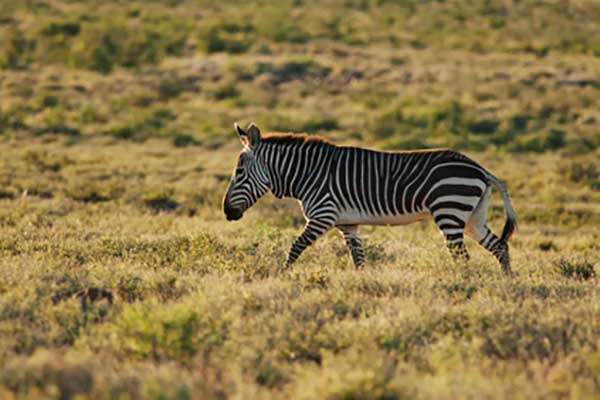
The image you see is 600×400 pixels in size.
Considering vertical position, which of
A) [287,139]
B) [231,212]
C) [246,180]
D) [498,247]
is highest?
[287,139]

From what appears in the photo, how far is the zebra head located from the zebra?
0.01m

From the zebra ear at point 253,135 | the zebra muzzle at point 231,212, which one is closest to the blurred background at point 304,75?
the zebra ear at point 253,135

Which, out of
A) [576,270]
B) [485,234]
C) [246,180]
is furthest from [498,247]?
[246,180]

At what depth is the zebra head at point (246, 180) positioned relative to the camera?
28.6 ft

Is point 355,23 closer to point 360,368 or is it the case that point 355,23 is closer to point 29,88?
point 29,88

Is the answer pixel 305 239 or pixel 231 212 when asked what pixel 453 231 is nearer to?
pixel 305 239

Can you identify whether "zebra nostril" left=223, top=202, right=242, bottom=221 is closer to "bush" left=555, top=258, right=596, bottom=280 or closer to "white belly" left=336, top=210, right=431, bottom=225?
"white belly" left=336, top=210, right=431, bottom=225

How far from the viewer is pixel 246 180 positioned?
28.7 feet

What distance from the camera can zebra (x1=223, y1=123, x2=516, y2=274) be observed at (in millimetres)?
8273

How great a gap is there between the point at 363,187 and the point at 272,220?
4881 millimetres

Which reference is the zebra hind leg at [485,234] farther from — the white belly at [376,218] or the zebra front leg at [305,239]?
the zebra front leg at [305,239]

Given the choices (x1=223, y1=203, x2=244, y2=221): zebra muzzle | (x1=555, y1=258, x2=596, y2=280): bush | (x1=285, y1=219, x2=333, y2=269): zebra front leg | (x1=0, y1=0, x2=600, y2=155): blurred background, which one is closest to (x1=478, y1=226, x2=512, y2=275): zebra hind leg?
(x1=555, y1=258, x2=596, y2=280): bush

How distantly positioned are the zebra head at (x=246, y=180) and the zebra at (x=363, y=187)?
0.01m

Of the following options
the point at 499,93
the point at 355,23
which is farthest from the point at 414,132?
the point at 355,23
